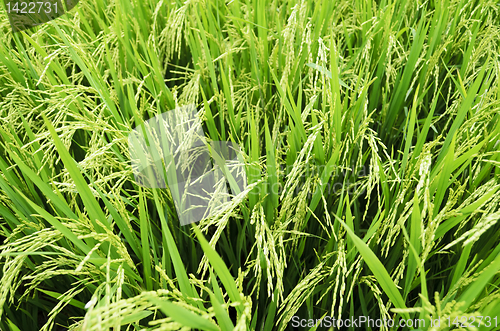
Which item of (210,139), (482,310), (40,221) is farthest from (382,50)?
(40,221)

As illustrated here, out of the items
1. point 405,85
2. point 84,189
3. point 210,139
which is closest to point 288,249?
point 210,139

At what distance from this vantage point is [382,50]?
1155mm

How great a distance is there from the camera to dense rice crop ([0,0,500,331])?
633 millimetres

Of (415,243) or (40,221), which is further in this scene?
(40,221)

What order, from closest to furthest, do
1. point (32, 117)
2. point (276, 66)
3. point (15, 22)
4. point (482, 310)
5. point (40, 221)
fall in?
point (482, 310) → point (40, 221) → point (276, 66) → point (32, 117) → point (15, 22)

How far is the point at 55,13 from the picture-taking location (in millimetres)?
1559

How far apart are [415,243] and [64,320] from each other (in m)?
1.10

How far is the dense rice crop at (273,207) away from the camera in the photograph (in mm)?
633

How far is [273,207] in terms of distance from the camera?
0.83 m

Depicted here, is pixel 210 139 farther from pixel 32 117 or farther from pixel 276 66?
pixel 32 117

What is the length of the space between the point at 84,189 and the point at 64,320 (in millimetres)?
627

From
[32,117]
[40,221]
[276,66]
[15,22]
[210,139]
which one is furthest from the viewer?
[15,22]

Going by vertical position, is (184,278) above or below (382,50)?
below

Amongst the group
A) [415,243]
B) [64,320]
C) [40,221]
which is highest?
[40,221]
